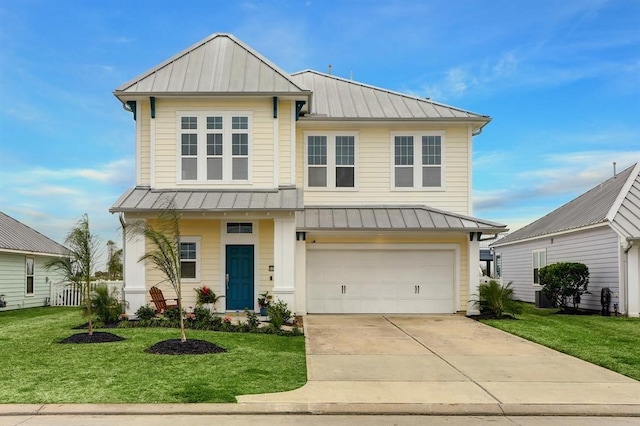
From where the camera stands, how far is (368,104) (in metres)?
21.0

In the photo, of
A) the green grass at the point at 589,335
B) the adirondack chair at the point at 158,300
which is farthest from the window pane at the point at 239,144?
the green grass at the point at 589,335

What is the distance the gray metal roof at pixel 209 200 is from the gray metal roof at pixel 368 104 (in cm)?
358

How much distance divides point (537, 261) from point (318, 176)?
12501 millimetres

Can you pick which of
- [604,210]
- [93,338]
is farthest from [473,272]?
[93,338]

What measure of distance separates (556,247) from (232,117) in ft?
49.2

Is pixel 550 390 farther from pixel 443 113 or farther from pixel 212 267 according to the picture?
pixel 443 113

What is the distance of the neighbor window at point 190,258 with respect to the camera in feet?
58.5

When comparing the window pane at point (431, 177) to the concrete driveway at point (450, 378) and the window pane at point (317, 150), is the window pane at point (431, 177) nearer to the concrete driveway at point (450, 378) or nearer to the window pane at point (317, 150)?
the window pane at point (317, 150)

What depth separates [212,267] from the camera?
1778 centimetres

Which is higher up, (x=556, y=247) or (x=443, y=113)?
(x=443, y=113)

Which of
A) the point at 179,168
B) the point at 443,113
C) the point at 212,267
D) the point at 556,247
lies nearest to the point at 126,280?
the point at 212,267

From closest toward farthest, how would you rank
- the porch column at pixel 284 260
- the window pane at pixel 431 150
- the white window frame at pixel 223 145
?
1. the porch column at pixel 284 260
2. the white window frame at pixel 223 145
3. the window pane at pixel 431 150

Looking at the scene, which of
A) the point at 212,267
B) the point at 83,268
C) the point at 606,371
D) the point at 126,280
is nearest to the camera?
the point at 606,371

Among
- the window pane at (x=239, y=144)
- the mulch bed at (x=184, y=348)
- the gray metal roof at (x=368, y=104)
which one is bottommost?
the mulch bed at (x=184, y=348)
